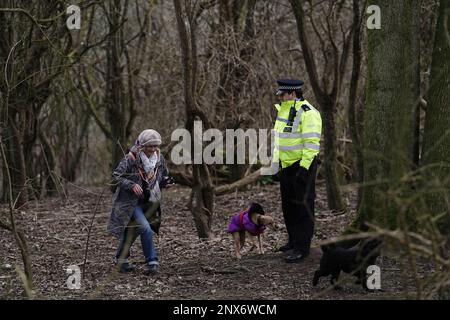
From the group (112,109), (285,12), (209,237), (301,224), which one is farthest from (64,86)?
(301,224)

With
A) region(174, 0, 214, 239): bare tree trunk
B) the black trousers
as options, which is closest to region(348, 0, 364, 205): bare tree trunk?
the black trousers

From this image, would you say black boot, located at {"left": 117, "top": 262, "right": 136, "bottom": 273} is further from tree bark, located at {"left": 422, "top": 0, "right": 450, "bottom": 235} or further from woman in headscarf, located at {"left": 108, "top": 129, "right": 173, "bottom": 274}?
tree bark, located at {"left": 422, "top": 0, "right": 450, "bottom": 235}

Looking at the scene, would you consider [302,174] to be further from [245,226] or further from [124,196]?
[124,196]

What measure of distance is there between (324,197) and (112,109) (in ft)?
18.2

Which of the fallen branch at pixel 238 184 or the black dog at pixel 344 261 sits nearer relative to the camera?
the black dog at pixel 344 261

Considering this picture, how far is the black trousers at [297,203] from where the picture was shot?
9391 mm

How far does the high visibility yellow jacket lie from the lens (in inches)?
368

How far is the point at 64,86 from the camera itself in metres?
17.7

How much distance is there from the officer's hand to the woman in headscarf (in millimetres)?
1609

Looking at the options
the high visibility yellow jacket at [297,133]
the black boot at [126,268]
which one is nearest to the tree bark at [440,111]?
the high visibility yellow jacket at [297,133]

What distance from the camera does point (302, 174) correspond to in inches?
368

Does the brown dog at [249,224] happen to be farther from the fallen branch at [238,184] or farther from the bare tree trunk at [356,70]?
the fallen branch at [238,184]

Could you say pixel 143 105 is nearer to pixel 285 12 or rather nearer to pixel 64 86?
pixel 64 86

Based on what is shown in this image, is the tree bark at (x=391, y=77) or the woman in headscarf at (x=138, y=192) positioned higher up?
the tree bark at (x=391, y=77)
